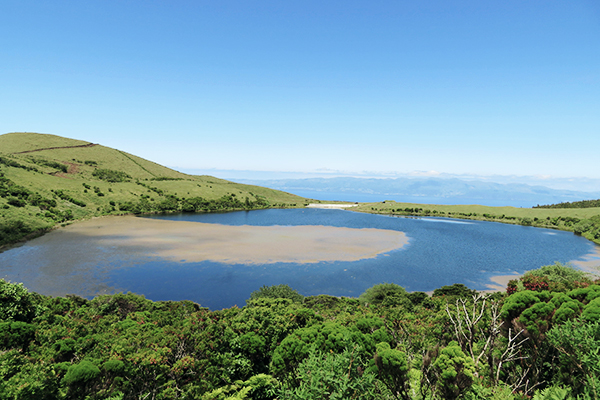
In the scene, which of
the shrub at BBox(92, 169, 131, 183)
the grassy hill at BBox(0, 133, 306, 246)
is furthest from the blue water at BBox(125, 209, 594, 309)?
the shrub at BBox(92, 169, 131, 183)

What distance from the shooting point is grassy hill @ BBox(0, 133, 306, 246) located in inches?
2872

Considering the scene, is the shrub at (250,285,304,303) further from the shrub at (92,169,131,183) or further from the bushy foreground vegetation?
the shrub at (92,169,131,183)

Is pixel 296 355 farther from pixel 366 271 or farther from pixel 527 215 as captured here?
pixel 527 215

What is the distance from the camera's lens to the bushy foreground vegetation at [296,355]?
36.8 ft

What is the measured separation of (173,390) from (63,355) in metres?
6.24

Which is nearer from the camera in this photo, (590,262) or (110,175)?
(590,262)

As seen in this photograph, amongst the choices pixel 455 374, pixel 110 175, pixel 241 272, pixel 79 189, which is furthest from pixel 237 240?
pixel 110 175

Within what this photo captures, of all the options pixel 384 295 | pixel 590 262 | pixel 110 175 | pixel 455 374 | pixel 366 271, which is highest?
pixel 110 175

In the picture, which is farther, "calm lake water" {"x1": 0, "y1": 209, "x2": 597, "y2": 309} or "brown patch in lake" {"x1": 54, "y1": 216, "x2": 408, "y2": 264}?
"brown patch in lake" {"x1": 54, "y1": 216, "x2": 408, "y2": 264}

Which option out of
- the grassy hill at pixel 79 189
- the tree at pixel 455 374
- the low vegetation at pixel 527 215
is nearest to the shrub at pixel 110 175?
the grassy hill at pixel 79 189

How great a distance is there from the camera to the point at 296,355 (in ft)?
46.6

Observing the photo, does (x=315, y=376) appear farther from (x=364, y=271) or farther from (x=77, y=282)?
(x=77, y=282)

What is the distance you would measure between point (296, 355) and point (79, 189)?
119781 millimetres

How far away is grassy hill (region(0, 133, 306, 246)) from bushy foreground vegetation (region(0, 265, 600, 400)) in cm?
5856
